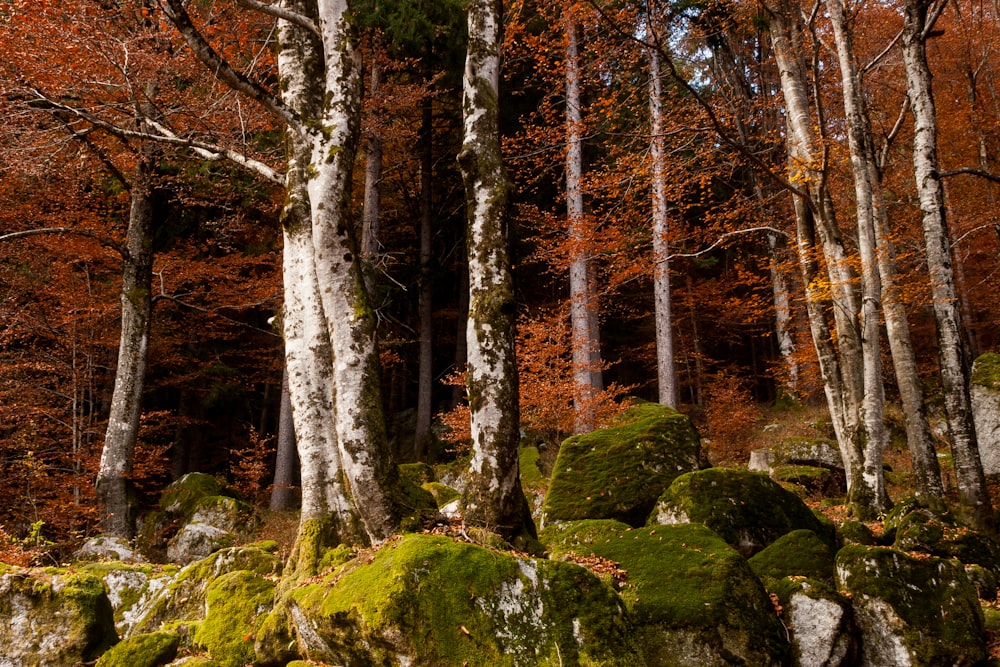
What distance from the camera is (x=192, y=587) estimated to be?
578 cm

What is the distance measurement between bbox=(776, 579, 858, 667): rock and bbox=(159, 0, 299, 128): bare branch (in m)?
6.02

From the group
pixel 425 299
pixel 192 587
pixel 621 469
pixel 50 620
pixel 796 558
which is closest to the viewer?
pixel 50 620

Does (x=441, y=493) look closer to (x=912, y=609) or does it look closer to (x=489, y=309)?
(x=489, y=309)

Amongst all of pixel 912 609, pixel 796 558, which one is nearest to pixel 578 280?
pixel 796 558

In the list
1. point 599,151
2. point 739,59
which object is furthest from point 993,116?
point 599,151

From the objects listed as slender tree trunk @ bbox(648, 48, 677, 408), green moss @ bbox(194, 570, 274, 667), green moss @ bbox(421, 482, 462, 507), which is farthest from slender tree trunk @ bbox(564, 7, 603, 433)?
green moss @ bbox(194, 570, 274, 667)

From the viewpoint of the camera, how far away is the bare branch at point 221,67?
16.8ft

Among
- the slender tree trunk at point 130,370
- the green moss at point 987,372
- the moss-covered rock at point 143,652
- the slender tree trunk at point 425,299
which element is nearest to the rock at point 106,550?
the slender tree trunk at point 130,370

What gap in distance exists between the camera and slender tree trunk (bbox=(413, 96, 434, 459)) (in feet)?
55.3

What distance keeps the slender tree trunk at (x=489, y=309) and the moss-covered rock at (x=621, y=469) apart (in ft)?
6.59

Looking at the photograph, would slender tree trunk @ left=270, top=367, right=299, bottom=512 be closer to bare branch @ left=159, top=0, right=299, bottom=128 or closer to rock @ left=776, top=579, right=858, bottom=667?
bare branch @ left=159, top=0, right=299, bottom=128

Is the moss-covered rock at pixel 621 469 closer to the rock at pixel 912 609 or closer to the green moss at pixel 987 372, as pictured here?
the rock at pixel 912 609

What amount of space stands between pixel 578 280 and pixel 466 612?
35.6ft

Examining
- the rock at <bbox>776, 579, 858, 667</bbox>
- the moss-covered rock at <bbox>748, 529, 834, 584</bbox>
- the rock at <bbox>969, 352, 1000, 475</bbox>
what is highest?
the rock at <bbox>969, 352, 1000, 475</bbox>
